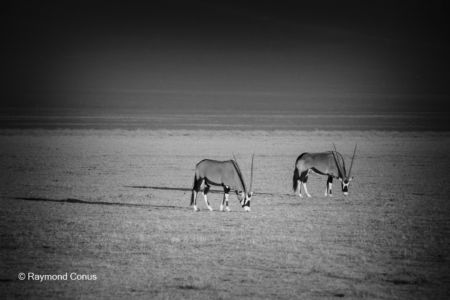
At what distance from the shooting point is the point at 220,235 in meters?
13.3

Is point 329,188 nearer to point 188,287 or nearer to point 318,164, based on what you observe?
point 318,164

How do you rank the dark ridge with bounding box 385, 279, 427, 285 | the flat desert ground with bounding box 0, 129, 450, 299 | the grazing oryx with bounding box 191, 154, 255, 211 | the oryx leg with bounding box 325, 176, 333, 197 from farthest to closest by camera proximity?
1. the oryx leg with bounding box 325, 176, 333, 197
2. the grazing oryx with bounding box 191, 154, 255, 211
3. the dark ridge with bounding box 385, 279, 427, 285
4. the flat desert ground with bounding box 0, 129, 450, 299

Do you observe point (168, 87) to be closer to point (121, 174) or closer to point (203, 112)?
point (203, 112)

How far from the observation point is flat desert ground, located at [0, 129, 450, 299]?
10.2 m

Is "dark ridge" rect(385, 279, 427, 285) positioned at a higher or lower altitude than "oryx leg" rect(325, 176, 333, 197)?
lower

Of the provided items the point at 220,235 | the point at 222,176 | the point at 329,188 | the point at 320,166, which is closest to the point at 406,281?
the point at 220,235

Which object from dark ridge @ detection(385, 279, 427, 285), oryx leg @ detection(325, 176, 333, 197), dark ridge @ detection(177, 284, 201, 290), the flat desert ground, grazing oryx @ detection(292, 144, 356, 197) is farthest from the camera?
oryx leg @ detection(325, 176, 333, 197)

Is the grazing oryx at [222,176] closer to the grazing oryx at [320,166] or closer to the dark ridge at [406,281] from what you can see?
the grazing oryx at [320,166]

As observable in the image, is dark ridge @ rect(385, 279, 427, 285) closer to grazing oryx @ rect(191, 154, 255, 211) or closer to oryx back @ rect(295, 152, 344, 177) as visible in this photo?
grazing oryx @ rect(191, 154, 255, 211)

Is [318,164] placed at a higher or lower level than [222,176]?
higher

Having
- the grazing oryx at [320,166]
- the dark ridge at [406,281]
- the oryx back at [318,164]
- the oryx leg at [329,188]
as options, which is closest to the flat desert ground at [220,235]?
the dark ridge at [406,281]

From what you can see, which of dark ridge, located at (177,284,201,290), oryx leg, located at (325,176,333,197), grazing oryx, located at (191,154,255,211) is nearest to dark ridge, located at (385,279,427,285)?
dark ridge, located at (177,284,201,290)

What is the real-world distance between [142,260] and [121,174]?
517 inches

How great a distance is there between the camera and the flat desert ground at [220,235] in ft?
33.5
